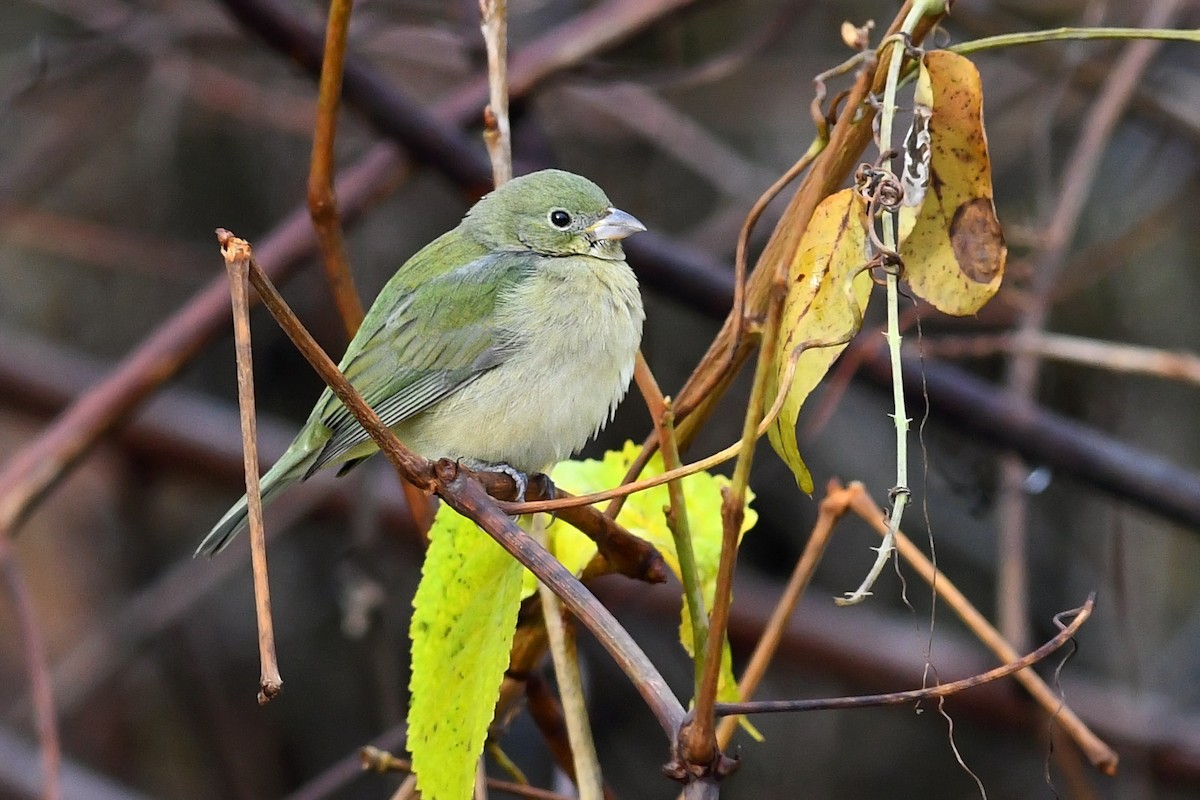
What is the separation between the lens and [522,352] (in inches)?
124

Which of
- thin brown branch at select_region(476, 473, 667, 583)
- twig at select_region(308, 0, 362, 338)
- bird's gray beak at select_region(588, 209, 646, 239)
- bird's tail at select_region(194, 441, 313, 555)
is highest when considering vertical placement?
bird's gray beak at select_region(588, 209, 646, 239)

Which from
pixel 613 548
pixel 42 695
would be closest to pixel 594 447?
pixel 42 695

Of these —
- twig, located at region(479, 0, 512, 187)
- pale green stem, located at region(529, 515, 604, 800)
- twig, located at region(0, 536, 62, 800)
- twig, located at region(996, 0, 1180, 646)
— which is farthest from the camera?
twig, located at region(996, 0, 1180, 646)

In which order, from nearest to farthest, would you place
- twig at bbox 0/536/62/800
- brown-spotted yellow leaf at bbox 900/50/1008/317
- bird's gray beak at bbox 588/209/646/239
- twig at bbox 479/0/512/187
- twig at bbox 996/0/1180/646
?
brown-spotted yellow leaf at bbox 900/50/1008/317, twig at bbox 479/0/512/187, twig at bbox 0/536/62/800, bird's gray beak at bbox 588/209/646/239, twig at bbox 996/0/1180/646

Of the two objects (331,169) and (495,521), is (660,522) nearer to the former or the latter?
(495,521)

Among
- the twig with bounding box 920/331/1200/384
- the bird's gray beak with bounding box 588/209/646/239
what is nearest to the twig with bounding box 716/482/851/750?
the twig with bounding box 920/331/1200/384

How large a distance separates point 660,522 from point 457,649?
401mm

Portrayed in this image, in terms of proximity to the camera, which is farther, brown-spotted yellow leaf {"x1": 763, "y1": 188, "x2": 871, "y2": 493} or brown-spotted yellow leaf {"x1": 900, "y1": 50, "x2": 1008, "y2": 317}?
brown-spotted yellow leaf {"x1": 900, "y1": 50, "x2": 1008, "y2": 317}

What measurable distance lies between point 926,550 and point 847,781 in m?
1.06

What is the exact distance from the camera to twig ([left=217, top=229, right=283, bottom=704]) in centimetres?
130

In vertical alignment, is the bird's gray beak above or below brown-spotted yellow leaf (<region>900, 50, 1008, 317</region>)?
above

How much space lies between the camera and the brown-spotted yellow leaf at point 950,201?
157 cm

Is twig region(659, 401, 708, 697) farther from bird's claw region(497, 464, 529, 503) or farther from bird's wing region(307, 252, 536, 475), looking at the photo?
bird's wing region(307, 252, 536, 475)

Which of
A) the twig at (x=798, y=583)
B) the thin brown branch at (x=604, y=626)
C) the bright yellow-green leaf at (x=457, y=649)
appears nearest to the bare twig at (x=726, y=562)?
the thin brown branch at (x=604, y=626)
